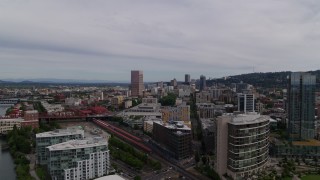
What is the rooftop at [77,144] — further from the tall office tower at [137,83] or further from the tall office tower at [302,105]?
the tall office tower at [137,83]

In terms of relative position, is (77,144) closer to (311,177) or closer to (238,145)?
(238,145)

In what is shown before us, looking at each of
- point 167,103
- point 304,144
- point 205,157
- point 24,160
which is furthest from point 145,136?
point 167,103

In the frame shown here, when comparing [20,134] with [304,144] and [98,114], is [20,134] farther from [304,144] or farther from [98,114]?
[304,144]

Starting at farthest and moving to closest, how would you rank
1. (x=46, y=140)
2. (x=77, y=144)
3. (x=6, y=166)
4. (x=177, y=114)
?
(x=177, y=114) < (x=6, y=166) < (x=46, y=140) < (x=77, y=144)

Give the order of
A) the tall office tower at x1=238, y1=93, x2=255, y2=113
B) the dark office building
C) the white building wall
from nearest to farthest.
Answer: the white building wall, the dark office building, the tall office tower at x1=238, y1=93, x2=255, y2=113

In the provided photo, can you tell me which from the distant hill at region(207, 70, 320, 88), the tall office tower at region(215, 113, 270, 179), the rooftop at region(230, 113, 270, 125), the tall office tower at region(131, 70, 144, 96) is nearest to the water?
the tall office tower at region(215, 113, 270, 179)

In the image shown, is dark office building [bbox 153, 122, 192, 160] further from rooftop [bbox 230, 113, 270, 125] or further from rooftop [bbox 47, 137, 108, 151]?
rooftop [bbox 47, 137, 108, 151]

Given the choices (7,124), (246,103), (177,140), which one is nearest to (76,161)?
(177,140)
